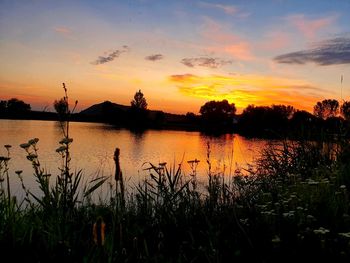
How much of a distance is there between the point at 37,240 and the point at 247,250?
9.13ft

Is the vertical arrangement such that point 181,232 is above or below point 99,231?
below

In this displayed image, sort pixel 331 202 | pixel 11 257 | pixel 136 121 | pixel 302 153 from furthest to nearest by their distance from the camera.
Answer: pixel 136 121, pixel 302 153, pixel 331 202, pixel 11 257

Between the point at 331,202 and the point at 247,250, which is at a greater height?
the point at 331,202

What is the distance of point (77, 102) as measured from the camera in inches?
151

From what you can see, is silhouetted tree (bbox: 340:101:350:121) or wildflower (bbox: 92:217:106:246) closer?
wildflower (bbox: 92:217:106:246)

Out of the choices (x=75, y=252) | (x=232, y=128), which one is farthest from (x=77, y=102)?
(x=232, y=128)

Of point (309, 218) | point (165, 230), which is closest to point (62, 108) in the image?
point (165, 230)

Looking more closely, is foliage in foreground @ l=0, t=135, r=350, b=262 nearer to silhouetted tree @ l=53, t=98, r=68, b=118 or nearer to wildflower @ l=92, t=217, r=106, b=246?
wildflower @ l=92, t=217, r=106, b=246

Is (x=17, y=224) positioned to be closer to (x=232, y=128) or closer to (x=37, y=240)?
(x=37, y=240)

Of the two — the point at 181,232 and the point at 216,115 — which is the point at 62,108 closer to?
the point at 181,232

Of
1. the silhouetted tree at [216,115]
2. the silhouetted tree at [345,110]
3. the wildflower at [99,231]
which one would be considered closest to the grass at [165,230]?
the wildflower at [99,231]

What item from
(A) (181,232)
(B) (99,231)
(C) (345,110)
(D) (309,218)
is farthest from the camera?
(C) (345,110)

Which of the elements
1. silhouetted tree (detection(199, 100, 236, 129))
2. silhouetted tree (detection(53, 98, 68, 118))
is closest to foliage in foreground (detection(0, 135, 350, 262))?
silhouetted tree (detection(53, 98, 68, 118))

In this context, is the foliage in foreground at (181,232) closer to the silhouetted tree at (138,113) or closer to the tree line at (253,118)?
the tree line at (253,118)
